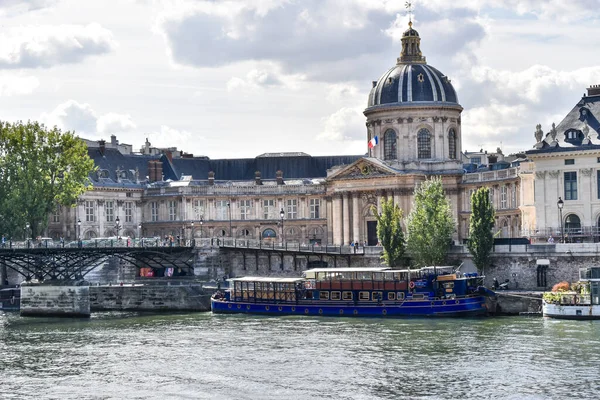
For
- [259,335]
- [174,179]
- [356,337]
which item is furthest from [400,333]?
[174,179]

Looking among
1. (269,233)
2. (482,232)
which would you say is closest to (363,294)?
(482,232)

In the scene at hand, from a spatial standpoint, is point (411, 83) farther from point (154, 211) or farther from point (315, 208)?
point (154, 211)

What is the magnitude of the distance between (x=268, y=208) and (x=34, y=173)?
37.7 metres

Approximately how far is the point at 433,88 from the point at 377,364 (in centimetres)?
6962

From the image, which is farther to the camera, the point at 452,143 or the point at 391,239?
the point at 452,143

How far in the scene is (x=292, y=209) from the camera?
156 meters

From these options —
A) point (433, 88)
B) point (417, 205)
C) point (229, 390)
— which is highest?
point (433, 88)

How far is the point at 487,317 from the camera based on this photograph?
96.5 metres

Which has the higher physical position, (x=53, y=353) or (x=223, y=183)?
(x=223, y=183)

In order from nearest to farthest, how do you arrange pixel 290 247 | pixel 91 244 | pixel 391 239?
pixel 91 244
pixel 391 239
pixel 290 247

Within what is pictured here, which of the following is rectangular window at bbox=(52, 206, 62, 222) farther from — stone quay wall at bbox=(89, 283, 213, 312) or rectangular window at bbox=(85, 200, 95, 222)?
stone quay wall at bbox=(89, 283, 213, 312)

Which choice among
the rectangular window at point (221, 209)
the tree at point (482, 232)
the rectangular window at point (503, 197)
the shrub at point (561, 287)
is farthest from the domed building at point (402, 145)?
the shrub at point (561, 287)

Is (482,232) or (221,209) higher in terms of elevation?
(221,209)

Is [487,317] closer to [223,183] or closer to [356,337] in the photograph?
[356,337]
